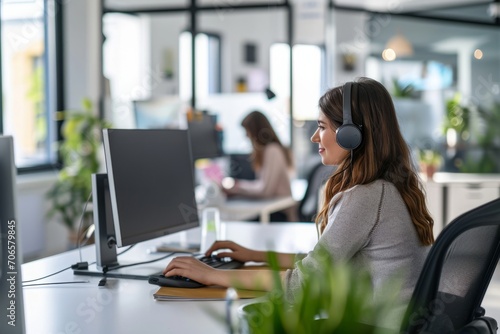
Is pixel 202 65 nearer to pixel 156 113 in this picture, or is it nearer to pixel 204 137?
pixel 156 113

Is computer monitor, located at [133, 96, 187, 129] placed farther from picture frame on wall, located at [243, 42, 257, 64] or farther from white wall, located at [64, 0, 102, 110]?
picture frame on wall, located at [243, 42, 257, 64]

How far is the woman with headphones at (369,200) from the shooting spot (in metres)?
1.80

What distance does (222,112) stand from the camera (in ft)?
22.4

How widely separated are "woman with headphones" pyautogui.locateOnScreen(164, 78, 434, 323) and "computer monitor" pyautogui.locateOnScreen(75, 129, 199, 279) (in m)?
0.33

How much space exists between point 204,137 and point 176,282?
8.36 ft

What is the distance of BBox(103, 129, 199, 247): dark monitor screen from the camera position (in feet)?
7.11

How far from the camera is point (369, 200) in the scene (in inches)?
71.6

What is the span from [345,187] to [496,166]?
487 centimetres

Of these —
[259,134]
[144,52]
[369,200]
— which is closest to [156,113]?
[259,134]

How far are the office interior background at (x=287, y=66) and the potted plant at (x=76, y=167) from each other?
22cm

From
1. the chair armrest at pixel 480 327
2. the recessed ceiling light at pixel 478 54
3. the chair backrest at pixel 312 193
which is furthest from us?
the recessed ceiling light at pixel 478 54

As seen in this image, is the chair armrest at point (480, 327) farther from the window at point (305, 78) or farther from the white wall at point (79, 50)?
the white wall at point (79, 50)

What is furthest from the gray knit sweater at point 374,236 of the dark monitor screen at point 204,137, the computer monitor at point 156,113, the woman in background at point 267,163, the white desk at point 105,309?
the computer monitor at point 156,113

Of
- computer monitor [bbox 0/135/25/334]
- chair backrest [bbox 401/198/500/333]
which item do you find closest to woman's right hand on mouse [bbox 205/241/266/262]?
chair backrest [bbox 401/198/500/333]
